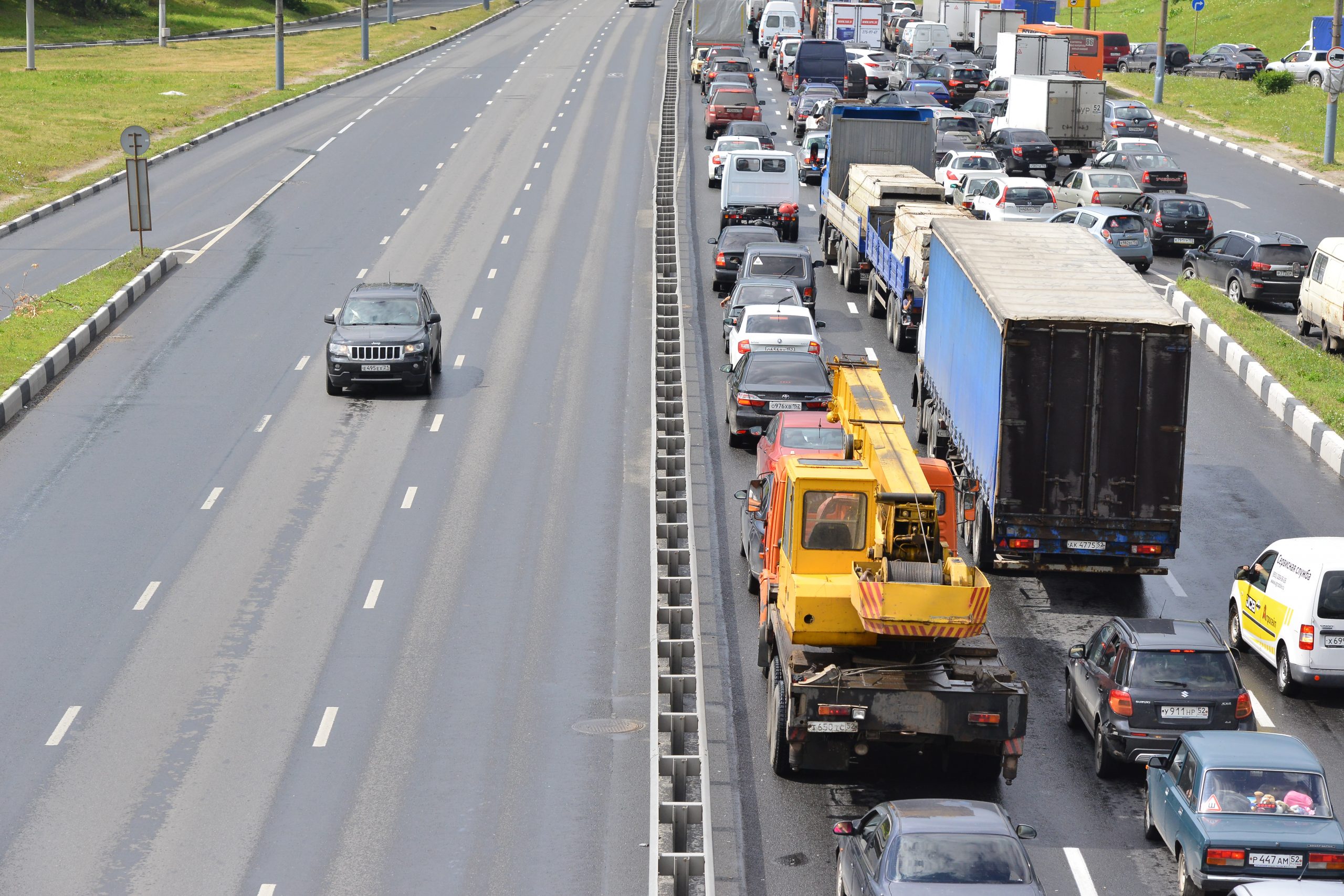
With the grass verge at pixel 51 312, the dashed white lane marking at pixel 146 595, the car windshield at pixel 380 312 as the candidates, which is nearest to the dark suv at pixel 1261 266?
the car windshield at pixel 380 312

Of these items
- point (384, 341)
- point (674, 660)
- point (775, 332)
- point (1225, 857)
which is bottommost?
point (1225, 857)

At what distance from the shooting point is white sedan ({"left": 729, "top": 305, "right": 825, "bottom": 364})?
93.9 ft

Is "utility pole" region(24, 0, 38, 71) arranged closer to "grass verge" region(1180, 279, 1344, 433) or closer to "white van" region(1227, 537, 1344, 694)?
"grass verge" region(1180, 279, 1344, 433)

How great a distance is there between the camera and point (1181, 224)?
132ft

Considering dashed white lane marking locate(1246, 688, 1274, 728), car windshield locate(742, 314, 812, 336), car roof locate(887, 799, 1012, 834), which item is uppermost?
car windshield locate(742, 314, 812, 336)

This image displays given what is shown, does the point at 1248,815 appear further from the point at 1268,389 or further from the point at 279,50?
the point at 279,50

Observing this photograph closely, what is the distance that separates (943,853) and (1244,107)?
60491 mm

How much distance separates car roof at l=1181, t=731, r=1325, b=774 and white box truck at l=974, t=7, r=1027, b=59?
6849 centimetres

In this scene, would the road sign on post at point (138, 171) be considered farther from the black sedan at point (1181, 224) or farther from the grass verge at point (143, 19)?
the grass verge at point (143, 19)

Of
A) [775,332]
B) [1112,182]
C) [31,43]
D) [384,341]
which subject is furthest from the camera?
[31,43]

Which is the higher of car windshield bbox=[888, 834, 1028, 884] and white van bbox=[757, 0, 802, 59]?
white van bbox=[757, 0, 802, 59]

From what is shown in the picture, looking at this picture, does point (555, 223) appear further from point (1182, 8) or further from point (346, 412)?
point (1182, 8)

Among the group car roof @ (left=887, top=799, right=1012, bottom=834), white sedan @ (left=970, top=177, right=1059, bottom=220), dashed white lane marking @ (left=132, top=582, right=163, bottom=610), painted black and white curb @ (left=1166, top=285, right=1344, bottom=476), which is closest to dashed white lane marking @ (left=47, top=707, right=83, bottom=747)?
dashed white lane marking @ (left=132, top=582, right=163, bottom=610)

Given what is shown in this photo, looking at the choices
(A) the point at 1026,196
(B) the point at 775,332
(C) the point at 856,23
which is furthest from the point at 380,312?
(C) the point at 856,23
